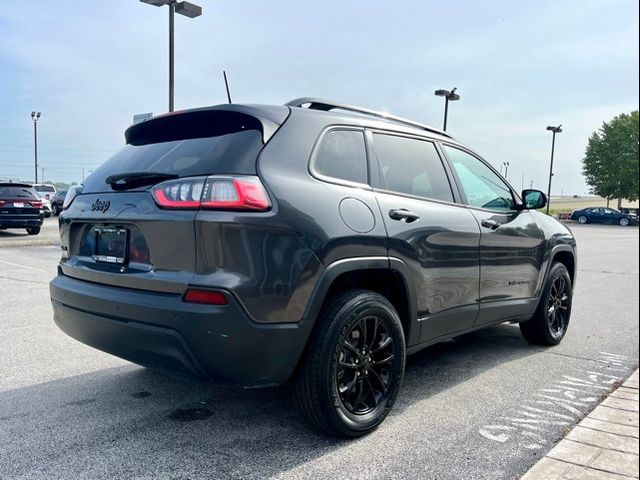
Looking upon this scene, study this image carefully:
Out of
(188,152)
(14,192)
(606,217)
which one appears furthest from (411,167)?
(606,217)

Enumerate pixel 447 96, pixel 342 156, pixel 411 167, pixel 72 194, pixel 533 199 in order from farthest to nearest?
pixel 447 96
pixel 533 199
pixel 411 167
pixel 72 194
pixel 342 156

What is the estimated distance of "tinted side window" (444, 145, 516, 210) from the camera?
425 cm

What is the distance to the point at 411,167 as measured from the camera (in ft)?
12.3

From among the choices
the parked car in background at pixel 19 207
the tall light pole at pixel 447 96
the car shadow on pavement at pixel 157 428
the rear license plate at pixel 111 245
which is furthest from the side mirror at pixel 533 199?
the tall light pole at pixel 447 96

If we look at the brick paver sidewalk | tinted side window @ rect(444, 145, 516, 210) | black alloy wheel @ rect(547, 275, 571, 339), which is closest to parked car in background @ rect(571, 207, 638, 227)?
black alloy wheel @ rect(547, 275, 571, 339)

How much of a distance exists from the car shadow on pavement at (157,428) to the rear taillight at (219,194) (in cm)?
126

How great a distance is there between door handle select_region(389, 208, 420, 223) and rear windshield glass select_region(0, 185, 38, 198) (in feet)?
52.6

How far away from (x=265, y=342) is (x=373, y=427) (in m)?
0.95

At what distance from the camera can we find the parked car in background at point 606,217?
4672 centimetres

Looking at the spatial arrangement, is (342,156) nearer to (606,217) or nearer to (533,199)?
(533,199)

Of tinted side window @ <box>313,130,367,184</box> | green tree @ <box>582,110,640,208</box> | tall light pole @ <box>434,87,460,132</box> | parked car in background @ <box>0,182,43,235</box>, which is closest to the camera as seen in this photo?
tinted side window @ <box>313,130,367,184</box>

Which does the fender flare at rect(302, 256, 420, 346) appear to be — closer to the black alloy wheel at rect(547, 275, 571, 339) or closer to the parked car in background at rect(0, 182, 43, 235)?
the black alloy wheel at rect(547, 275, 571, 339)

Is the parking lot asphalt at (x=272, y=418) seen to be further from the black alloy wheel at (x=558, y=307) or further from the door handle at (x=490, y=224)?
the door handle at (x=490, y=224)

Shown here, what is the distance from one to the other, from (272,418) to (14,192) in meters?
16.0
